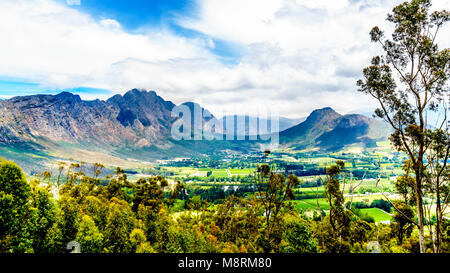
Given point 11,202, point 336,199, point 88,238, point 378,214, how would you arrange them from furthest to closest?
point 378,214 → point 336,199 → point 88,238 → point 11,202

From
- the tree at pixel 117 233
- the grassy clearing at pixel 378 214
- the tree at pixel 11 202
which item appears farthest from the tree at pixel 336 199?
the grassy clearing at pixel 378 214

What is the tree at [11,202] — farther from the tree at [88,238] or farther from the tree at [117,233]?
the tree at [117,233]

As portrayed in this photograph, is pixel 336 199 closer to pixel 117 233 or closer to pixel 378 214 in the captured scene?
pixel 117 233

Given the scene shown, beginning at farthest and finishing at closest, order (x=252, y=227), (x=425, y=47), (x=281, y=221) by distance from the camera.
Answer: (x=252, y=227)
(x=281, y=221)
(x=425, y=47)

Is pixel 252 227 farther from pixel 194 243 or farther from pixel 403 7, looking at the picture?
pixel 403 7

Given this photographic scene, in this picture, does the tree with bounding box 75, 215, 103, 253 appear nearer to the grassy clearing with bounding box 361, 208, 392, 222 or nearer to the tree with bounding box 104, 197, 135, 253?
the tree with bounding box 104, 197, 135, 253

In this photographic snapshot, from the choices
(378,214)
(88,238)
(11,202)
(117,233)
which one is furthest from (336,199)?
(378,214)

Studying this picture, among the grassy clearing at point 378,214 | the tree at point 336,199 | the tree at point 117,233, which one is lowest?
the grassy clearing at point 378,214

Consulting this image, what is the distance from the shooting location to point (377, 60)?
11.2m

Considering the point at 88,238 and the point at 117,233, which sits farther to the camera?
the point at 117,233

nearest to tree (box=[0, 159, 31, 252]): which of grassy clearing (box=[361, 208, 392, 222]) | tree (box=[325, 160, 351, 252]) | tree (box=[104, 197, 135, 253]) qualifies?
tree (box=[104, 197, 135, 253])
